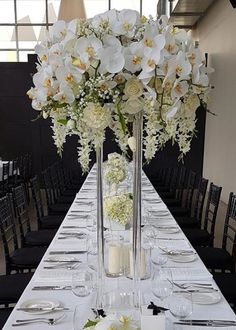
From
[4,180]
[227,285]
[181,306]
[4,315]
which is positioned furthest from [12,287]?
[4,180]

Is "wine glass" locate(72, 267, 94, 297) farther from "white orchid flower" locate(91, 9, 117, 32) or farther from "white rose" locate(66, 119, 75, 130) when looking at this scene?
"white orchid flower" locate(91, 9, 117, 32)

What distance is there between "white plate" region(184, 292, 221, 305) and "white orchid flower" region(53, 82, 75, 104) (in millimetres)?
1021

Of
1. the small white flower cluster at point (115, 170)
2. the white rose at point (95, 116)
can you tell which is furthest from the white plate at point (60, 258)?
the small white flower cluster at point (115, 170)

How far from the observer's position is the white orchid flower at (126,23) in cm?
127

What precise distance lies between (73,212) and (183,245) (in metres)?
1.19

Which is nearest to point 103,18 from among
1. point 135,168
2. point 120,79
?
point 120,79

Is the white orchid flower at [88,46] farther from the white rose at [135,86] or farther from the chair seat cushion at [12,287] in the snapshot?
the chair seat cushion at [12,287]

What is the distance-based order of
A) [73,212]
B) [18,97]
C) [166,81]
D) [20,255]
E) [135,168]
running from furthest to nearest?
[18,97] → [73,212] → [20,255] → [135,168] → [166,81]

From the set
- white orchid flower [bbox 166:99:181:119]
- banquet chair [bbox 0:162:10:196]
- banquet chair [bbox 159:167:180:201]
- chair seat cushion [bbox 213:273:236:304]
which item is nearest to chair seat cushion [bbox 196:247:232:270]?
chair seat cushion [bbox 213:273:236:304]

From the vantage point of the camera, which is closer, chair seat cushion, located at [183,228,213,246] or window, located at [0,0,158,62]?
chair seat cushion, located at [183,228,213,246]

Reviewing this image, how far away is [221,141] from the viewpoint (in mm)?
7246

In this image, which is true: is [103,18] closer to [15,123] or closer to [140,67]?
[140,67]

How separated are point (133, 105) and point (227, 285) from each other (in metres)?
1.64

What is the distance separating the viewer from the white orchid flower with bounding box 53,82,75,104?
1.25 meters
